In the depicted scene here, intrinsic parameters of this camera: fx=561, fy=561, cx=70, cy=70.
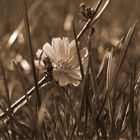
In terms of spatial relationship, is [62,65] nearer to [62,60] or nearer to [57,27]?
[62,60]

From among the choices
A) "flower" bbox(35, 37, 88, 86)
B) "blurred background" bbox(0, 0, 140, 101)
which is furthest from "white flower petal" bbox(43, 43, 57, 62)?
"blurred background" bbox(0, 0, 140, 101)

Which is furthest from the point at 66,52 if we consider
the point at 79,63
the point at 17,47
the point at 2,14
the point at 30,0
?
the point at 30,0

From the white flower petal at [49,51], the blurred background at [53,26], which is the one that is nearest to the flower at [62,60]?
the white flower petal at [49,51]

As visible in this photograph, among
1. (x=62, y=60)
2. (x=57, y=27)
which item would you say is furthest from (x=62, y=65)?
(x=57, y=27)

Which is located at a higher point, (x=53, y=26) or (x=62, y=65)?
(x=53, y=26)

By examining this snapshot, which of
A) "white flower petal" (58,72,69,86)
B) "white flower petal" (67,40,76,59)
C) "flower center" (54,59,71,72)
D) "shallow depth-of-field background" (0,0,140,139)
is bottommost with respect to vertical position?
"white flower petal" (58,72,69,86)

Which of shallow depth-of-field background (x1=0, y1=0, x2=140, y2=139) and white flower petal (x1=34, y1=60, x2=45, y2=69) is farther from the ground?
shallow depth-of-field background (x1=0, y1=0, x2=140, y2=139)

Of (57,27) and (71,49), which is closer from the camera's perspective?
(71,49)

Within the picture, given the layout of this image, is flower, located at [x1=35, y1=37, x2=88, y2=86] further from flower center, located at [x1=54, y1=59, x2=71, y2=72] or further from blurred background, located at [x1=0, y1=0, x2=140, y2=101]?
blurred background, located at [x1=0, y1=0, x2=140, y2=101]
